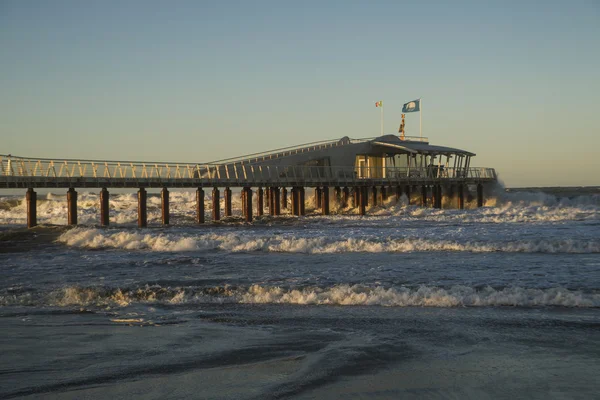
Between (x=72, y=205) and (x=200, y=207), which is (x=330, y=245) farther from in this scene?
(x=200, y=207)

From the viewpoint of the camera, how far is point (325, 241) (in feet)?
75.6

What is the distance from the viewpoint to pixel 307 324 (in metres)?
9.81

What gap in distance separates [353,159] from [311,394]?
45.3m

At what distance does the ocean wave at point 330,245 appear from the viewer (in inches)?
813

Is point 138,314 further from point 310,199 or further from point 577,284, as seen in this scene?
point 310,199

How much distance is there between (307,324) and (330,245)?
12.4m

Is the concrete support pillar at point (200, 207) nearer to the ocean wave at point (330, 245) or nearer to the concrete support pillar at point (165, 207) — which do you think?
the concrete support pillar at point (165, 207)

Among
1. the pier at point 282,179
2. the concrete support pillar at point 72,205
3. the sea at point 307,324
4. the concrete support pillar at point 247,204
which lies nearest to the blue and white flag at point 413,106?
the pier at point 282,179

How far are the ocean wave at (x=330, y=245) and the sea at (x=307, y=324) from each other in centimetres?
17

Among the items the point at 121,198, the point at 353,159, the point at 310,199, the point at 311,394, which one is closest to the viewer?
the point at 311,394

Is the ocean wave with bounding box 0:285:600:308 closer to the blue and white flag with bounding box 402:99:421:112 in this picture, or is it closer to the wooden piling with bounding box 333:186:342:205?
the wooden piling with bounding box 333:186:342:205

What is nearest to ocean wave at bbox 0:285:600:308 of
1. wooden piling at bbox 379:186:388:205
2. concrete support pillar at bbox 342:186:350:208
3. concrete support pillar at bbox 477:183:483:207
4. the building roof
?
the building roof

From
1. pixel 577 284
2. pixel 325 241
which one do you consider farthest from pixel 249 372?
pixel 325 241

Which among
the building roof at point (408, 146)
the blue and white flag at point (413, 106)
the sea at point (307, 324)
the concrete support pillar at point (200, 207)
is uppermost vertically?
the blue and white flag at point (413, 106)
